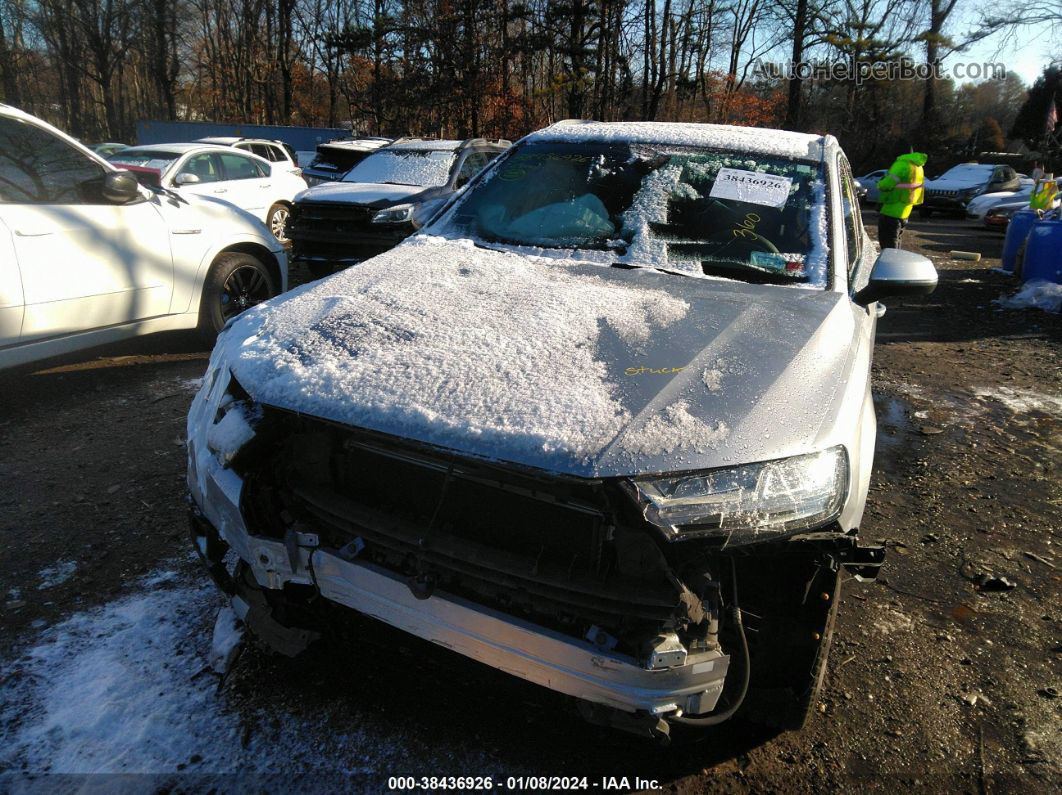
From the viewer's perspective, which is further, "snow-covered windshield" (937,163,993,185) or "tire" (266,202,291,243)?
"snow-covered windshield" (937,163,993,185)

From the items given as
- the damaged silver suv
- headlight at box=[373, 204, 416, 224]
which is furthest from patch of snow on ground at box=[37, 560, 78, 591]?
headlight at box=[373, 204, 416, 224]

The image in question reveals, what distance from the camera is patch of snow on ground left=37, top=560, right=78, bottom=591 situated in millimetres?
2695

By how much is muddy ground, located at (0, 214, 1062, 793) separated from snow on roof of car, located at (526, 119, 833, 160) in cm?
185

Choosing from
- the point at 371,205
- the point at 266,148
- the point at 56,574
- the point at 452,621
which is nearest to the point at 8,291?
the point at 56,574

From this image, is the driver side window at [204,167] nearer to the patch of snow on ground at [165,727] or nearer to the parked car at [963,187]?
the patch of snow on ground at [165,727]

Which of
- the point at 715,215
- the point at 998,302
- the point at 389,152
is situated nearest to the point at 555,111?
the point at 389,152

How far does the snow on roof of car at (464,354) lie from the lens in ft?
5.63

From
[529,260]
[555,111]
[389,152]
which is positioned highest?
[555,111]

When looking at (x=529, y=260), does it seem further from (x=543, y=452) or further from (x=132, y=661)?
(x=132, y=661)

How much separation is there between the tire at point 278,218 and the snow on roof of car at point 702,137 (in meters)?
8.99

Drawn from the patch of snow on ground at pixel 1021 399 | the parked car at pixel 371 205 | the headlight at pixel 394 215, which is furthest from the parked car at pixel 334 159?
the patch of snow on ground at pixel 1021 399

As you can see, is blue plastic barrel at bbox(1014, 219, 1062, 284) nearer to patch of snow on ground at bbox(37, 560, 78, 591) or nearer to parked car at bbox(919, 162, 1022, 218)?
patch of snow on ground at bbox(37, 560, 78, 591)

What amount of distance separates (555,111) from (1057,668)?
2835 cm

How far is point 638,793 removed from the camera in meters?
1.95
